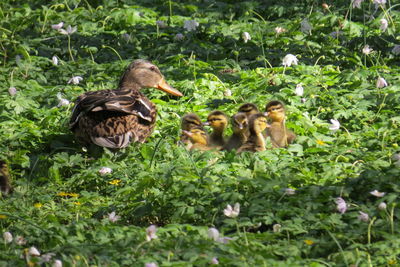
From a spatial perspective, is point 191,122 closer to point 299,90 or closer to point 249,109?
point 249,109

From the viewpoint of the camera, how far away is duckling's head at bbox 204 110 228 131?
356 inches

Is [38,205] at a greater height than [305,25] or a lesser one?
greater

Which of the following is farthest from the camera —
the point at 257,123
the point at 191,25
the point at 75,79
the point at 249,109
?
the point at 191,25

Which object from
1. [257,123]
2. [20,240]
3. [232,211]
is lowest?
[257,123]

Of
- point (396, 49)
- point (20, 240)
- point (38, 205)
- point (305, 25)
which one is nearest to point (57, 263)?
point (20, 240)

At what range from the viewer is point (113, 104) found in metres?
8.85

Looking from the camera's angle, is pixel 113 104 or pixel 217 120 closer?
pixel 113 104

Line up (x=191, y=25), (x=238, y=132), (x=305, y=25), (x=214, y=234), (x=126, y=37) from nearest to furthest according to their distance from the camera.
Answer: (x=214, y=234) < (x=238, y=132) < (x=305, y=25) < (x=191, y=25) < (x=126, y=37)

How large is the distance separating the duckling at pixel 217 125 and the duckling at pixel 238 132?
0.45 feet

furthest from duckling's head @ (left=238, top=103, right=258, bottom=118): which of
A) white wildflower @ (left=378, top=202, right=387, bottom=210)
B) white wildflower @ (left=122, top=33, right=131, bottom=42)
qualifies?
white wildflower @ (left=122, top=33, right=131, bottom=42)

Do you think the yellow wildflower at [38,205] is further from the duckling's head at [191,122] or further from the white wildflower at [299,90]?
the white wildflower at [299,90]

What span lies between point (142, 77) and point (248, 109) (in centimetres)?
153

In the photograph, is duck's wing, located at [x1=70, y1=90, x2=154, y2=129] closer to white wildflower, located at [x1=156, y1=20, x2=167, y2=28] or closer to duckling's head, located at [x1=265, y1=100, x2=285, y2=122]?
duckling's head, located at [x1=265, y1=100, x2=285, y2=122]

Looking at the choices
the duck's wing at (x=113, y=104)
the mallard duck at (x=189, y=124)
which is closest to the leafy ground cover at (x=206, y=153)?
the mallard duck at (x=189, y=124)
